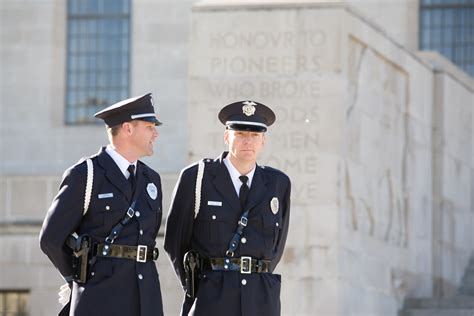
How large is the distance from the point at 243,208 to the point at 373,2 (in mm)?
19103

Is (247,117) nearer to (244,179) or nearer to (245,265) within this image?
(244,179)

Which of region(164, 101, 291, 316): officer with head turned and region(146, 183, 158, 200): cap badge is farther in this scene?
region(164, 101, 291, 316): officer with head turned

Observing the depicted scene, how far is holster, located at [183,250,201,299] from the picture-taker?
11.4 metres

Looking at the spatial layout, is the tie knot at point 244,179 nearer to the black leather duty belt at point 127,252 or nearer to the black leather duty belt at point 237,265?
the black leather duty belt at point 237,265

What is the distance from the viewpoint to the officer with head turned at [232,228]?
1133 cm

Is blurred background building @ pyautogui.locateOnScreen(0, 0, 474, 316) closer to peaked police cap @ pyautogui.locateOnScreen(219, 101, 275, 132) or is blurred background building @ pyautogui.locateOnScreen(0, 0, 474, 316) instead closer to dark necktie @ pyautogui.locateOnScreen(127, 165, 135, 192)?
peaked police cap @ pyautogui.locateOnScreen(219, 101, 275, 132)

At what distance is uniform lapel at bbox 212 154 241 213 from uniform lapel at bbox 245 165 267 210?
3.3 inches

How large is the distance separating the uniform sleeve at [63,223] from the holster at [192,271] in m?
0.85

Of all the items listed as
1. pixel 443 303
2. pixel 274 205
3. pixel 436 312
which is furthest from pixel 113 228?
pixel 443 303

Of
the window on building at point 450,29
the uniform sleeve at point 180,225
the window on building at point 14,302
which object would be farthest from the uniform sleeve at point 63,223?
the window on building at point 450,29

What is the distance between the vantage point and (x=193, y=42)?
17844mm

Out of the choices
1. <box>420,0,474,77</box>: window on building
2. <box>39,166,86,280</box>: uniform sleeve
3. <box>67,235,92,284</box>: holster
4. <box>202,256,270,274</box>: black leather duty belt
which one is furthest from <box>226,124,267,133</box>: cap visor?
<box>420,0,474,77</box>: window on building

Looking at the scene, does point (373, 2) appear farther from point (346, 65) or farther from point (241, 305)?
point (241, 305)

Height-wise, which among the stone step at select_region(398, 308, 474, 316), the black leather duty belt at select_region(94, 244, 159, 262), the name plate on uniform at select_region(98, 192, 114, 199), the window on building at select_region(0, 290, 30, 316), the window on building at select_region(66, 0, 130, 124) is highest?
the window on building at select_region(66, 0, 130, 124)
